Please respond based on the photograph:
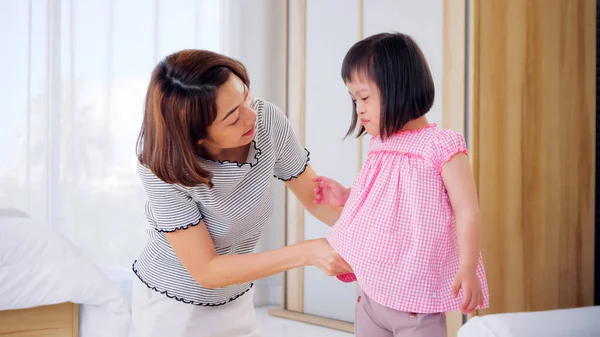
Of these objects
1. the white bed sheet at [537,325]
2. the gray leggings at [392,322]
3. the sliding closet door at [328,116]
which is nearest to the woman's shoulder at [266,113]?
the gray leggings at [392,322]

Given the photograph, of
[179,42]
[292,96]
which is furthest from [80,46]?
[292,96]

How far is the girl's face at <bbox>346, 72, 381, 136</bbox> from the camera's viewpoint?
1451 millimetres

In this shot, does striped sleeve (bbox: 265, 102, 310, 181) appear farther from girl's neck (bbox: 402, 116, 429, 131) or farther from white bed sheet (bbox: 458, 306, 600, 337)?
white bed sheet (bbox: 458, 306, 600, 337)

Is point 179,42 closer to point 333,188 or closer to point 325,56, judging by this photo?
point 325,56

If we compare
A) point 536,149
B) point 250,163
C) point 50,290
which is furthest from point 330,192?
point 536,149

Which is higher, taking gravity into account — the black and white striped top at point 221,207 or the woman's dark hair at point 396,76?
the woman's dark hair at point 396,76

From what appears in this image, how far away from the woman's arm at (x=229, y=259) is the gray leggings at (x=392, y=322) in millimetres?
100

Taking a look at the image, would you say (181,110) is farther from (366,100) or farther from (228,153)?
(366,100)

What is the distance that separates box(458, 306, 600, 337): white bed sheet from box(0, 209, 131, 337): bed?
3.81ft

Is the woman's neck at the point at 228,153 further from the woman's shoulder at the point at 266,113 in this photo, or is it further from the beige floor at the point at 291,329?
the beige floor at the point at 291,329

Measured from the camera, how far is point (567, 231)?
2.81 metres

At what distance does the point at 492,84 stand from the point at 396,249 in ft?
4.79

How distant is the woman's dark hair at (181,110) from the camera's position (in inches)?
55.5

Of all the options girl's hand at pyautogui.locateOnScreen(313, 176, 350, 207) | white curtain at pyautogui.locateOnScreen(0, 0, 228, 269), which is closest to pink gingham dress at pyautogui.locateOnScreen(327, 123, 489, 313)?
girl's hand at pyautogui.locateOnScreen(313, 176, 350, 207)
